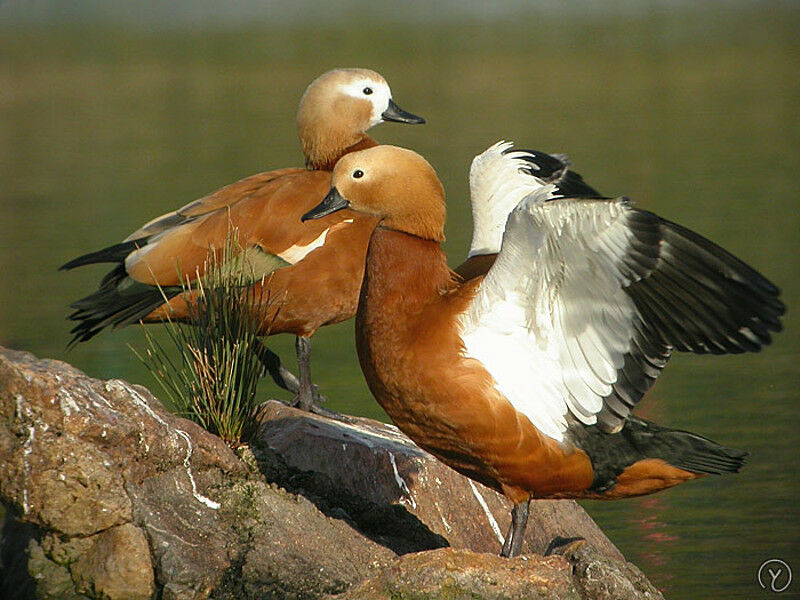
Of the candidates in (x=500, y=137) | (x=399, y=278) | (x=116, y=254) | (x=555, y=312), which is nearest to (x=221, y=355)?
(x=399, y=278)

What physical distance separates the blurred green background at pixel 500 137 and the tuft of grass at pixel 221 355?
2.53 meters

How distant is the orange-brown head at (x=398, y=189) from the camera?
6.57m

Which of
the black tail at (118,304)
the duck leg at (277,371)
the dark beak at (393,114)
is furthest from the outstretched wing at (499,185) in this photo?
the black tail at (118,304)

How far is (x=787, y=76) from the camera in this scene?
36.8 meters

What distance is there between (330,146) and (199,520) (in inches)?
124

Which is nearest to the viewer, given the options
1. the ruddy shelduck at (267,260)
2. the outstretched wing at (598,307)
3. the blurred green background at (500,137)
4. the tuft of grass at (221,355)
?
the outstretched wing at (598,307)

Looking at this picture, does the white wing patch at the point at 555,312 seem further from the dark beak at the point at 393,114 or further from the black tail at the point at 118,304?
the dark beak at the point at 393,114

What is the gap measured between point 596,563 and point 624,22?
2063 inches

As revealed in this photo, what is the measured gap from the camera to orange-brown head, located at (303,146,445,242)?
6.57 meters

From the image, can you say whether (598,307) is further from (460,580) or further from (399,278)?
(460,580)

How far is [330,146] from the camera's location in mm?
9016

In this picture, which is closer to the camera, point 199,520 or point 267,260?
point 199,520

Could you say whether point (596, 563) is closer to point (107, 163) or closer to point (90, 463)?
point (90, 463)

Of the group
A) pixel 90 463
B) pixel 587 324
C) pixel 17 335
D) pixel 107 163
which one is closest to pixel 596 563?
pixel 587 324
